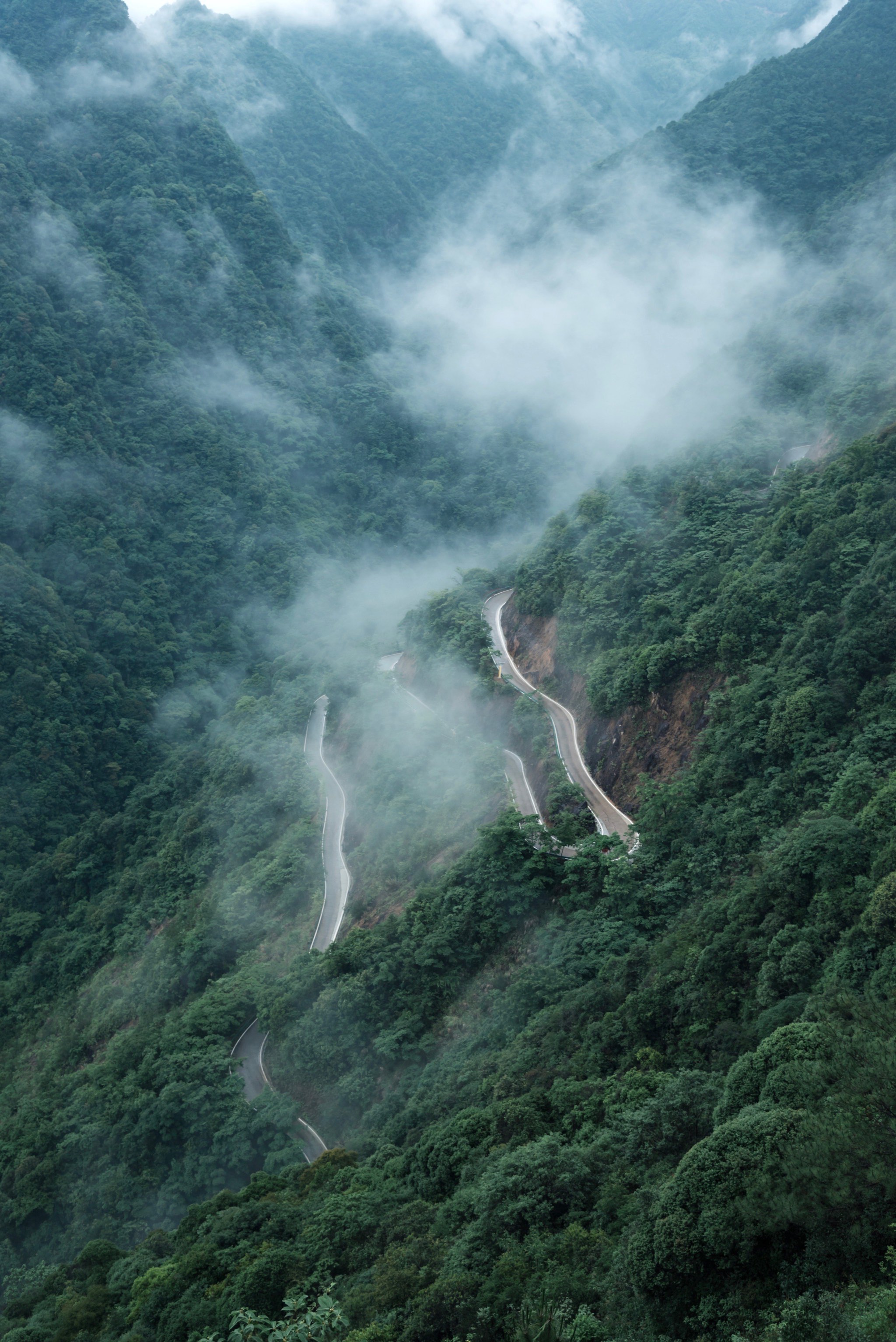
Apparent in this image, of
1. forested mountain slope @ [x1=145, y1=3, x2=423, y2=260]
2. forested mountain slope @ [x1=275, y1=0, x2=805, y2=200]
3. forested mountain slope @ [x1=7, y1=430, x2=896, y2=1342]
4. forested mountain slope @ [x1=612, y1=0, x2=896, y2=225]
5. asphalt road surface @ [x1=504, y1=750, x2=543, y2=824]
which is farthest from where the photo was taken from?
forested mountain slope @ [x1=275, y1=0, x2=805, y2=200]

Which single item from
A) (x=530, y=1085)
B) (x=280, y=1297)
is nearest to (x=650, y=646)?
(x=530, y=1085)

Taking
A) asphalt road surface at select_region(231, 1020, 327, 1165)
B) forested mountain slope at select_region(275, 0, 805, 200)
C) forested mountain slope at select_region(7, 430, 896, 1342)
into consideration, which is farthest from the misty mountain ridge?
forested mountain slope at select_region(275, 0, 805, 200)

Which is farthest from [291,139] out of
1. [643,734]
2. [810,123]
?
[643,734]

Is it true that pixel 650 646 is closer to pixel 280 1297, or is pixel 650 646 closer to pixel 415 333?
pixel 280 1297

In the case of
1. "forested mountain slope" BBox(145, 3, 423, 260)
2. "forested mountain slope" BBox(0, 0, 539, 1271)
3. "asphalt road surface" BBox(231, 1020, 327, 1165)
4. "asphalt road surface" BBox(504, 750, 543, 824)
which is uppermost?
"forested mountain slope" BBox(145, 3, 423, 260)

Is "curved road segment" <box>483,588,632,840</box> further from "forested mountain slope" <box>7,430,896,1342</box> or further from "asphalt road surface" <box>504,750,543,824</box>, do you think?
"forested mountain slope" <box>7,430,896,1342</box>

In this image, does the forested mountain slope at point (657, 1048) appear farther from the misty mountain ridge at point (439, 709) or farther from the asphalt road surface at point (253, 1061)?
the asphalt road surface at point (253, 1061)

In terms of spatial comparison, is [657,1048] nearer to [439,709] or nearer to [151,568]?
[439,709]
